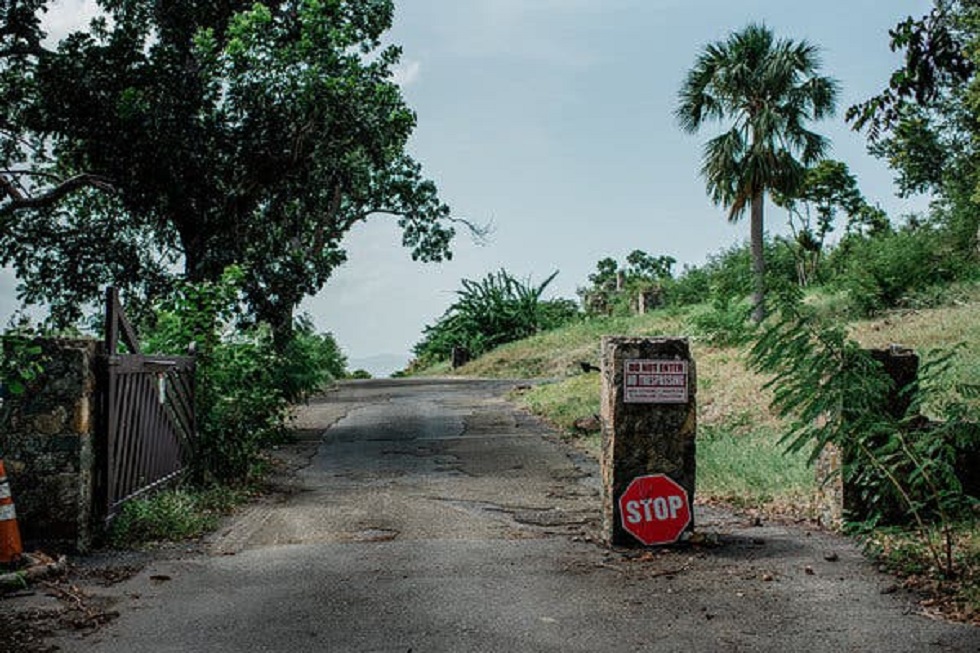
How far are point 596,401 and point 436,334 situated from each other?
22.7 meters

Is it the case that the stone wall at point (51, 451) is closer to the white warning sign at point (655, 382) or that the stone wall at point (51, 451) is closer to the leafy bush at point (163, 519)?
the leafy bush at point (163, 519)

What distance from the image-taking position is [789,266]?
123 feet

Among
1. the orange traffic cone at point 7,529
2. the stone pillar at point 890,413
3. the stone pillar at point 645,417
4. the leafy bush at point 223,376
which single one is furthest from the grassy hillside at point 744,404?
the orange traffic cone at point 7,529

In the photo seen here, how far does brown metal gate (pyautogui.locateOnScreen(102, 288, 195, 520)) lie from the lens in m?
8.04

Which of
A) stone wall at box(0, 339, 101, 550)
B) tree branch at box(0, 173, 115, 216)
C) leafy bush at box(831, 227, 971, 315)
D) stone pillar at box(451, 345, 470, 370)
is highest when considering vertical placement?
tree branch at box(0, 173, 115, 216)

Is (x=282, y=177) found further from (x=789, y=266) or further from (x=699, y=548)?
(x=789, y=266)

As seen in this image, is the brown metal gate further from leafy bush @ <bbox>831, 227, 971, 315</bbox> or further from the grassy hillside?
leafy bush @ <bbox>831, 227, 971, 315</bbox>

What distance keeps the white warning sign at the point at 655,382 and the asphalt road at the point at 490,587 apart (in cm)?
114

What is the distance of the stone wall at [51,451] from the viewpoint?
297 inches

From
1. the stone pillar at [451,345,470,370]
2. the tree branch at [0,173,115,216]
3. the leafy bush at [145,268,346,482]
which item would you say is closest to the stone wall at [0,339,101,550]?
the leafy bush at [145,268,346,482]

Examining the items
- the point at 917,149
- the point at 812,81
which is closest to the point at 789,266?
the point at 917,149

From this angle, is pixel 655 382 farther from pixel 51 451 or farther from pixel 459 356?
pixel 459 356

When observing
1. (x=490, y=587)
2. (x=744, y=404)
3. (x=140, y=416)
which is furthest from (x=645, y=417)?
(x=744, y=404)

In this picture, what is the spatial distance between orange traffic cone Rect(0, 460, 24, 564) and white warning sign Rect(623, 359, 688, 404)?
4.65 metres
